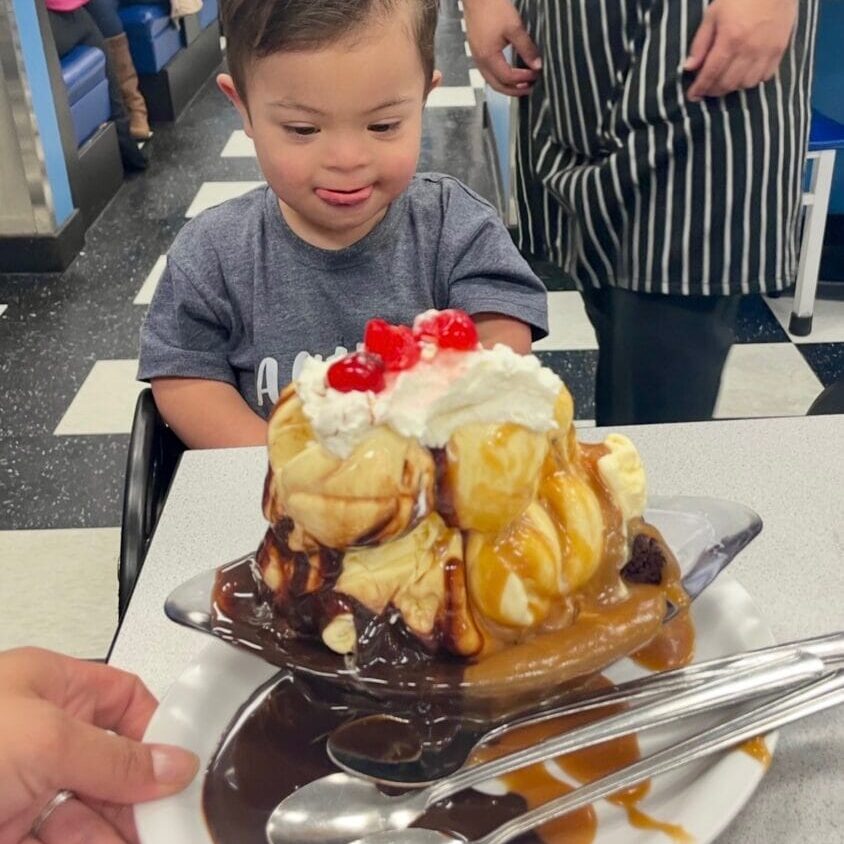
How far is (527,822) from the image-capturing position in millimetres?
433

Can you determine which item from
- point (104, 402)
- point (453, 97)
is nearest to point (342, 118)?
point (104, 402)

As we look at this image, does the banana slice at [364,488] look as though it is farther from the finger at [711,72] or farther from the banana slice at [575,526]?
the finger at [711,72]

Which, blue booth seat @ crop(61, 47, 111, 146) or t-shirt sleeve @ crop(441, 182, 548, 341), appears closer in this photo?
t-shirt sleeve @ crop(441, 182, 548, 341)

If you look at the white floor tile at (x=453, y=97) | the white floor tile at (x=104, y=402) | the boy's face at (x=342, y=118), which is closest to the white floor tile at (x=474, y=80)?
the white floor tile at (x=453, y=97)

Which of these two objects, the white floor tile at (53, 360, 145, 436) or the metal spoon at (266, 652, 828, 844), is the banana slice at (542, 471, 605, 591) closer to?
the metal spoon at (266, 652, 828, 844)

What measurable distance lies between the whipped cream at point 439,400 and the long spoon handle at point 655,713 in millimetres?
151

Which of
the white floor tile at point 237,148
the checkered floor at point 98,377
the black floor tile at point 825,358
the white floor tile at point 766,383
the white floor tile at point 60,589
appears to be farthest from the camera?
the white floor tile at point 237,148

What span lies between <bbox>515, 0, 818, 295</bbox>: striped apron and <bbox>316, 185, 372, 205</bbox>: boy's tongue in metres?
0.34

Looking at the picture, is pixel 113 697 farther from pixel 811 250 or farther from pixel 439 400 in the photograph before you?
pixel 811 250

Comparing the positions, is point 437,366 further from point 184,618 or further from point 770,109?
point 770,109

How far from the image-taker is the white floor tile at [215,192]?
9.96 feet

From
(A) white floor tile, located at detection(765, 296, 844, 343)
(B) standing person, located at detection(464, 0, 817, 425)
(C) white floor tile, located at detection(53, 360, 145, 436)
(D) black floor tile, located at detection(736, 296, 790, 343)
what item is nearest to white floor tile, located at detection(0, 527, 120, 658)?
(C) white floor tile, located at detection(53, 360, 145, 436)

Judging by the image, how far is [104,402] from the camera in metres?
2.00

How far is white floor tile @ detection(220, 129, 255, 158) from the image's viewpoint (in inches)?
137
